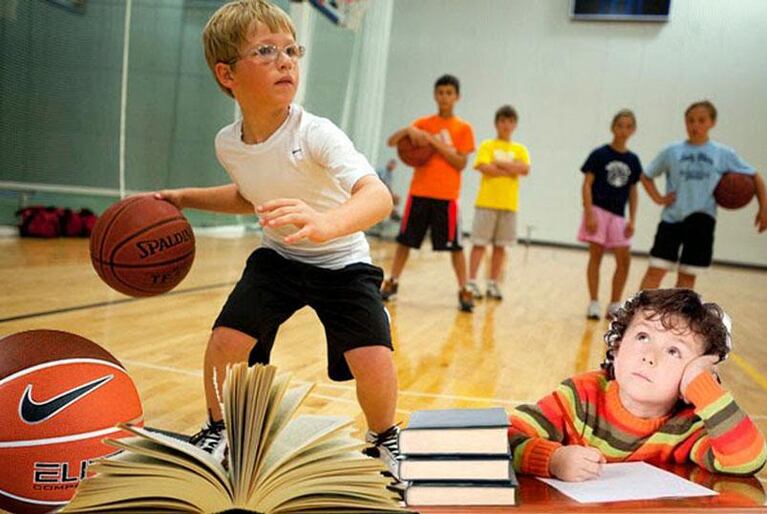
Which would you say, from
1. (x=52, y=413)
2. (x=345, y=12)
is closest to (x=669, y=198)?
(x=52, y=413)

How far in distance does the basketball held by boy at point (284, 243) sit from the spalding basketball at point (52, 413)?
0.30m

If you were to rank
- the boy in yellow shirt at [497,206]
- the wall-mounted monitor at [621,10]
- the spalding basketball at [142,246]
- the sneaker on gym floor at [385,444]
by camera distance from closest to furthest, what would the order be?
the sneaker on gym floor at [385,444]
the spalding basketball at [142,246]
the boy in yellow shirt at [497,206]
the wall-mounted monitor at [621,10]

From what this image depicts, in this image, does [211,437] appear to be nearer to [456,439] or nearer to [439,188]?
[456,439]

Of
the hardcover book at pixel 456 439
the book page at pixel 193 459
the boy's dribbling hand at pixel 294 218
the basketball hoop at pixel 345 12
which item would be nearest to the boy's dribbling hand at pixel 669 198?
the boy's dribbling hand at pixel 294 218

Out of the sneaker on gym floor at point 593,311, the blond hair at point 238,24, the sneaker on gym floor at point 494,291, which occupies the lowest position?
the sneaker on gym floor at point 494,291

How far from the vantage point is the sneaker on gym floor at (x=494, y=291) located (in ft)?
19.9

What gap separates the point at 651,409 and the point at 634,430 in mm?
49

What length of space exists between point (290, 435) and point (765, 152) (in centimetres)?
1235

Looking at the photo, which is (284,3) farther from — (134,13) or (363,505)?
(363,505)

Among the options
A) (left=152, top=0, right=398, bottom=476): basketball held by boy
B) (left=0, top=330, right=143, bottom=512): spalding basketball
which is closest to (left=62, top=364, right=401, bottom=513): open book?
(left=0, top=330, right=143, bottom=512): spalding basketball

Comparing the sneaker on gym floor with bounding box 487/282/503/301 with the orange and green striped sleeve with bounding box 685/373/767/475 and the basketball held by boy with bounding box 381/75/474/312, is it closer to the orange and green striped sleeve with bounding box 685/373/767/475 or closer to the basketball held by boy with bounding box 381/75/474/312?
the basketball held by boy with bounding box 381/75/474/312

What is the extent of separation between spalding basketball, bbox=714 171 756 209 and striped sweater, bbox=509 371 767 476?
12.0ft

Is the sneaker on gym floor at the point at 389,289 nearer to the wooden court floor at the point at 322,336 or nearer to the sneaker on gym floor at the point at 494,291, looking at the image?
the wooden court floor at the point at 322,336

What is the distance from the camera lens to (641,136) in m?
12.3
